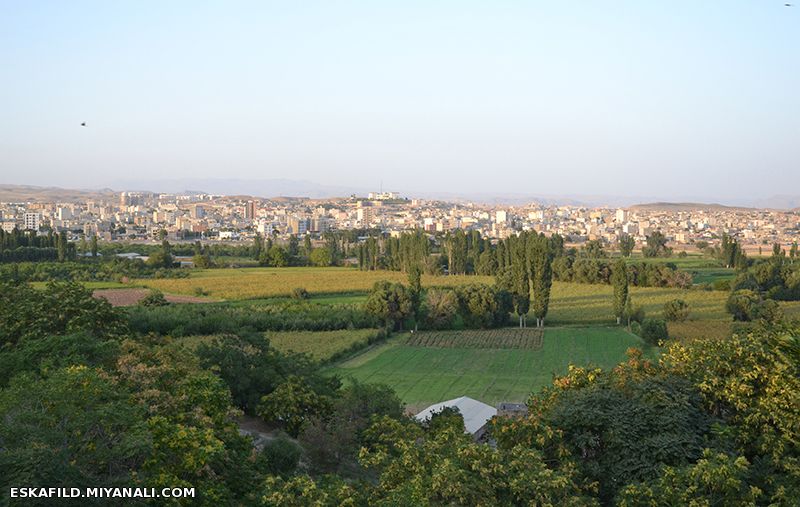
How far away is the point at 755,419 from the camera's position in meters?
11.0

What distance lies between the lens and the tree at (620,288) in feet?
131

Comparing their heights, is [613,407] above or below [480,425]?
above

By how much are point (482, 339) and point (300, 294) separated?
15.6m

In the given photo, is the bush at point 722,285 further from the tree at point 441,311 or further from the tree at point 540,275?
the tree at point 441,311

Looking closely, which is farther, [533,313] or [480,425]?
[533,313]

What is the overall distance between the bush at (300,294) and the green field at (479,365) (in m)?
12.9

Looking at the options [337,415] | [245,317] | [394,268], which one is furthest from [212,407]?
[394,268]

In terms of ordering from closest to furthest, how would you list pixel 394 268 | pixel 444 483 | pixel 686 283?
pixel 444 483 < pixel 686 283 < pixel 394 268

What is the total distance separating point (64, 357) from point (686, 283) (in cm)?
4931

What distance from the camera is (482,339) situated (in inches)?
1463

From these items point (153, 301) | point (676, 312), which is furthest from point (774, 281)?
point (153, 301)

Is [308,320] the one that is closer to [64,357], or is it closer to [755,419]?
[64,357]

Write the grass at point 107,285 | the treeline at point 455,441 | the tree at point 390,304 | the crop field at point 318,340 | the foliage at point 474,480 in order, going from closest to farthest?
the foliage at point 474,480
the treeline at point 455,441
the crop field at point 318,340
the tree at point 390,304
the grass at point 107,285

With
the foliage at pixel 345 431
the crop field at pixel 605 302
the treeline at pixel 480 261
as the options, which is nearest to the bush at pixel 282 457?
the foliage at pixel 345 431
